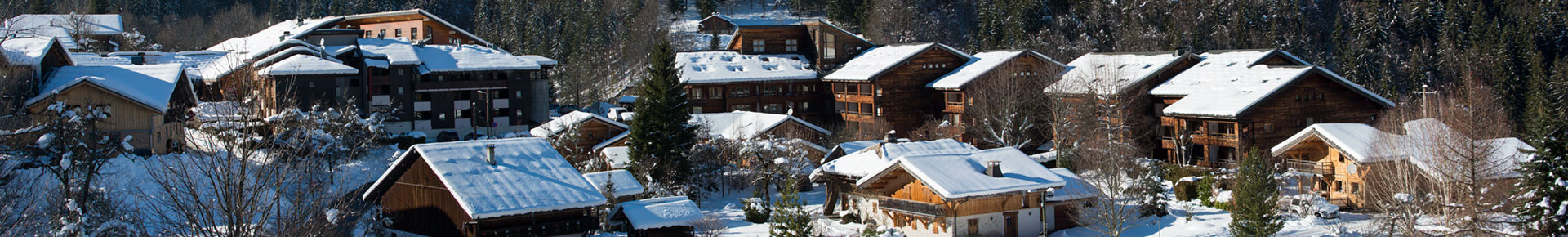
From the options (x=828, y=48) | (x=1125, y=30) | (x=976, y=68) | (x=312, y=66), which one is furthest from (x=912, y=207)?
(x=1125, y=30)

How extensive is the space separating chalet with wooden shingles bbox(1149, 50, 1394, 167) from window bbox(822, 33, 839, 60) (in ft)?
69.1

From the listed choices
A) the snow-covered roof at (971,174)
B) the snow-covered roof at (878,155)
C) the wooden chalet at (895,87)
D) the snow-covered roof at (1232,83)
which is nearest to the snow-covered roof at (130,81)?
the snow-covered roof at (878,155)

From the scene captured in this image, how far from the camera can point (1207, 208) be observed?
135ft

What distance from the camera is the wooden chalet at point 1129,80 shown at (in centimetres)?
5256

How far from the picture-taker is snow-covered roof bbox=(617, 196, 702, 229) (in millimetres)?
33812

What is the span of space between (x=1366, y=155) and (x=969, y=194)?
13401 millimetres

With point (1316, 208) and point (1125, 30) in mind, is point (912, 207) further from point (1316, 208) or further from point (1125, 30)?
point (1125, 30)

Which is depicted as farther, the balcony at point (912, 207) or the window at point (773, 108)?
the window at point (773, 108)

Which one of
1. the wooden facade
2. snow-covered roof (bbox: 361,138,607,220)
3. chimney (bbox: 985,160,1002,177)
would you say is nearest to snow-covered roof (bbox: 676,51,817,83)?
the wooden facade

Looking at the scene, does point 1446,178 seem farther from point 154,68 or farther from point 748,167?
point 154,68

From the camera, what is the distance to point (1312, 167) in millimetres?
41719

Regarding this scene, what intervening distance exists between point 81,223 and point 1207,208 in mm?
32741

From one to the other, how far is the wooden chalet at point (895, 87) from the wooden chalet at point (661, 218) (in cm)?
2821

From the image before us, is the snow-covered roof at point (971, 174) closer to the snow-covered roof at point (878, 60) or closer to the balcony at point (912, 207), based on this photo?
the balcony at point (912, 207)
